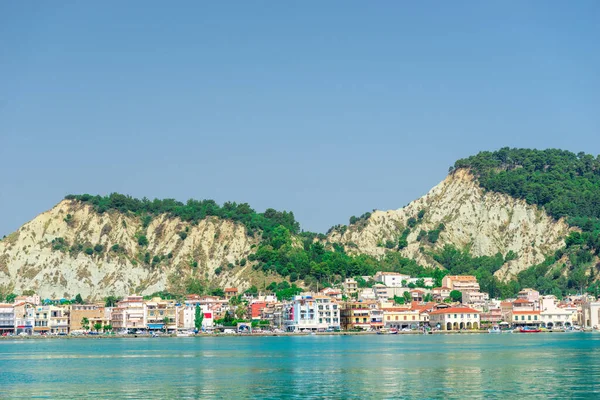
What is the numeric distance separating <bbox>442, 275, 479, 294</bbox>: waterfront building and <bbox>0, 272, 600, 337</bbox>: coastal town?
8292 millimetres

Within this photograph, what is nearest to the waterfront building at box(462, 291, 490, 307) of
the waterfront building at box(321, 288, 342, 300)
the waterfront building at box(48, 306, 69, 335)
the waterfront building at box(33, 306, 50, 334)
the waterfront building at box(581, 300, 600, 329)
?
the waterfront building at box(581, 300, 600, 329)

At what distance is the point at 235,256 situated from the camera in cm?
18400

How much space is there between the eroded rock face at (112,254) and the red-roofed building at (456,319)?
120 feet

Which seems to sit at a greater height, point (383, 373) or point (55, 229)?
point (55, 229)

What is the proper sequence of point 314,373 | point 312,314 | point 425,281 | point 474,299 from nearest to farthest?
point 314,373
point 312,314
point 474,299
point 425,281

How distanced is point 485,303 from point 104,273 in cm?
6441

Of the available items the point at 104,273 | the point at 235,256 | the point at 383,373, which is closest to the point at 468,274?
the point at 235,256

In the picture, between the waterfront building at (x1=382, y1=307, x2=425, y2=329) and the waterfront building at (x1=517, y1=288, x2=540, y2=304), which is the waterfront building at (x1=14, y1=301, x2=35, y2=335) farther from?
the waterfront building at (x1=517, y1=288, x2=540, y2=304)

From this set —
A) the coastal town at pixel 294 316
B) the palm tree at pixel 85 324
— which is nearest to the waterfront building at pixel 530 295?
the coastal town at pixel 294 316

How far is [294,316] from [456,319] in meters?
23.1

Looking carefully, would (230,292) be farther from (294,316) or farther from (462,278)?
(462,278)

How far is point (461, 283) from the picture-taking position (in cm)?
17388

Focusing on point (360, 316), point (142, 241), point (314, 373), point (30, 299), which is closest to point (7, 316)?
point (30, 299)

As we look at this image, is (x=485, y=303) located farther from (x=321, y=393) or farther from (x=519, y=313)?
(x=321, y=393)
